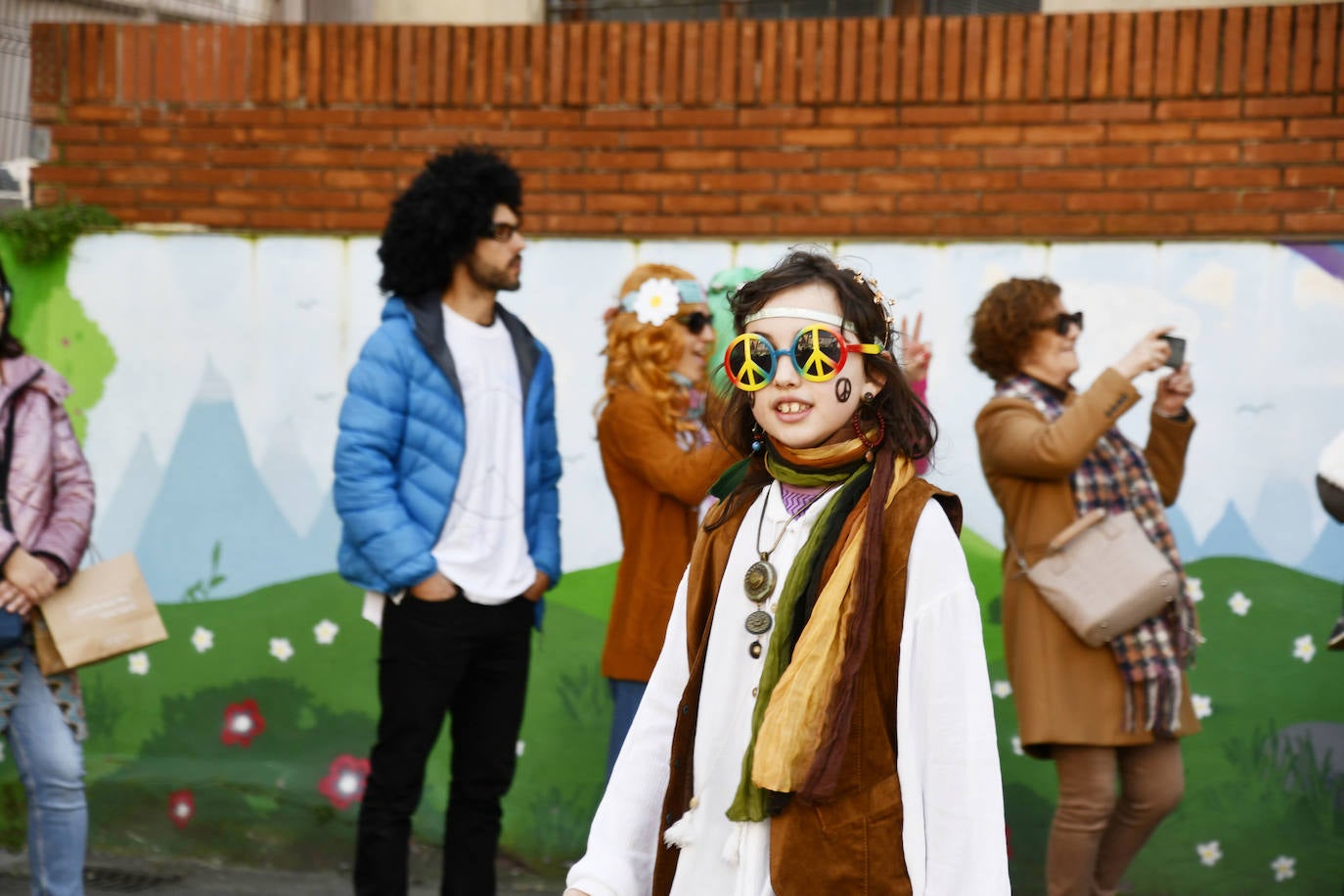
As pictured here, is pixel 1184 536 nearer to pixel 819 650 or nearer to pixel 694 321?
pixel 694 321

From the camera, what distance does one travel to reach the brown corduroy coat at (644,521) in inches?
170

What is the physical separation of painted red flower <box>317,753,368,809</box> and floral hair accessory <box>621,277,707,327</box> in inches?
86.2

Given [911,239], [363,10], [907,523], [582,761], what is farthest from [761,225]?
[907,523]

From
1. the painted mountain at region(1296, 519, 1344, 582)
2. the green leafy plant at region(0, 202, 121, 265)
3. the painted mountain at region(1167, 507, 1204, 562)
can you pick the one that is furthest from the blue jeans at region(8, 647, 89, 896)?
the painted mountain at region(1296, 519, 1344, 582)

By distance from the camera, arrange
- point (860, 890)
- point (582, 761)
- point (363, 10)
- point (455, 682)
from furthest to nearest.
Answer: point (363, 10) < point (582, 761) < point (455, 682) < point (860, 890)

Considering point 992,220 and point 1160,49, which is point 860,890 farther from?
point 1160,49

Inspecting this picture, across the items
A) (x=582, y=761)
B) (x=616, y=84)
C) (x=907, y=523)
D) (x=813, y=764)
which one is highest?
(x=616, y=84)

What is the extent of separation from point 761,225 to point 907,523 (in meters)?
3.31

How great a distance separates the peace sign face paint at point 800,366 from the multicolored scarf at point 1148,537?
2.10 metres

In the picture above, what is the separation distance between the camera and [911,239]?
550 centimetres

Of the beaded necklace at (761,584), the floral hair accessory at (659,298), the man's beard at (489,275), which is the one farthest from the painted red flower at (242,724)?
the beaded necklace at (761,584)

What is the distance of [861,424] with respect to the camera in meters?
2.66

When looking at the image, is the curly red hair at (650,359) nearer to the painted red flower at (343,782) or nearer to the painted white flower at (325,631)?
the painted white flower at (325,631)

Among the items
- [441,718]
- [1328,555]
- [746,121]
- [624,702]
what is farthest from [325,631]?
[1328,555]
